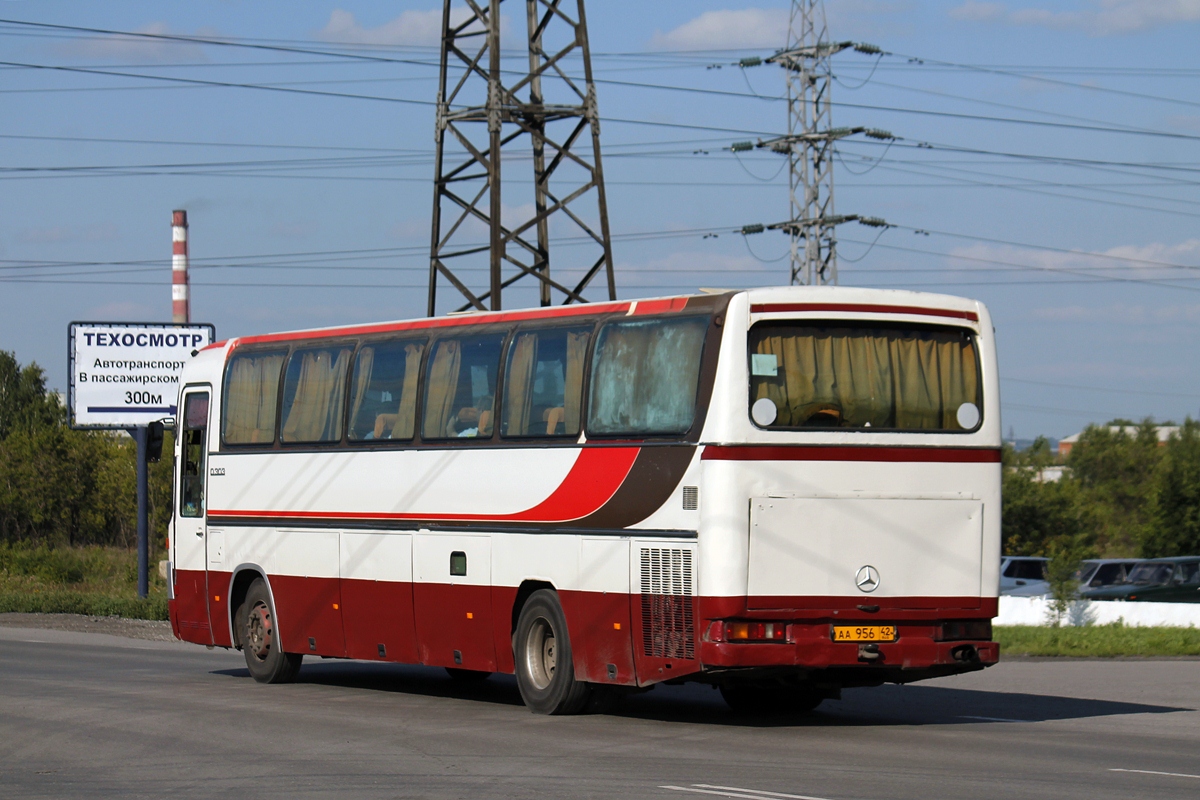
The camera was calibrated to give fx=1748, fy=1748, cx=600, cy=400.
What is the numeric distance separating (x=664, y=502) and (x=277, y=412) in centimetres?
604

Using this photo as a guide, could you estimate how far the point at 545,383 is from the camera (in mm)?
14484

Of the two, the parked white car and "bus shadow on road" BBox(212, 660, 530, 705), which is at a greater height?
"bus shadow on road" BBox(212, 660, 530, 705)

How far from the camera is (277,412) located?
58.6 feet

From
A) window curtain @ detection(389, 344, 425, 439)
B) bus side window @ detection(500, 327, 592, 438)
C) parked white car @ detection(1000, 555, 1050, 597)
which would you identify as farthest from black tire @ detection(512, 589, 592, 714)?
parked white car @ detection(1000, 555, 1050, 597)

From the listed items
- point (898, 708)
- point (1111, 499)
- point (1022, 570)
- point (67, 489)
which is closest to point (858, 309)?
point (898, 708)

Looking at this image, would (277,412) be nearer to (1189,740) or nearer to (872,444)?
(872,444)

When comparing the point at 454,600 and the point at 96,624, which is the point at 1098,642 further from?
the point at 96,624

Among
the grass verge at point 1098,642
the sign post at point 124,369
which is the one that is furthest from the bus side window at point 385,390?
the sign post at point 124,369

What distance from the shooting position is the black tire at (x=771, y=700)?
14992mm

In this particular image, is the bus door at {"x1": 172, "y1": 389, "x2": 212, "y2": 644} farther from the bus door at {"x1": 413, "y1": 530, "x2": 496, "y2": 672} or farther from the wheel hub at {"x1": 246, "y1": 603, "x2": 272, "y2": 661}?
the bus door at {"x1": 413, "y1": 530, "x2": 496, "y2": 672}

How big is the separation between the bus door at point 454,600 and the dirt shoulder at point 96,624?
13191mm

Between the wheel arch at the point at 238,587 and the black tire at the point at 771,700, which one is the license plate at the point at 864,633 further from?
the wheel arch at the point at 238,587

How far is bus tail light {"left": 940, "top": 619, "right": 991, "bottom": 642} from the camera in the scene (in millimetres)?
13414

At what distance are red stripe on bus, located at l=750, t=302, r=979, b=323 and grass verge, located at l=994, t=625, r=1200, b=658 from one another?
11.3 meters
